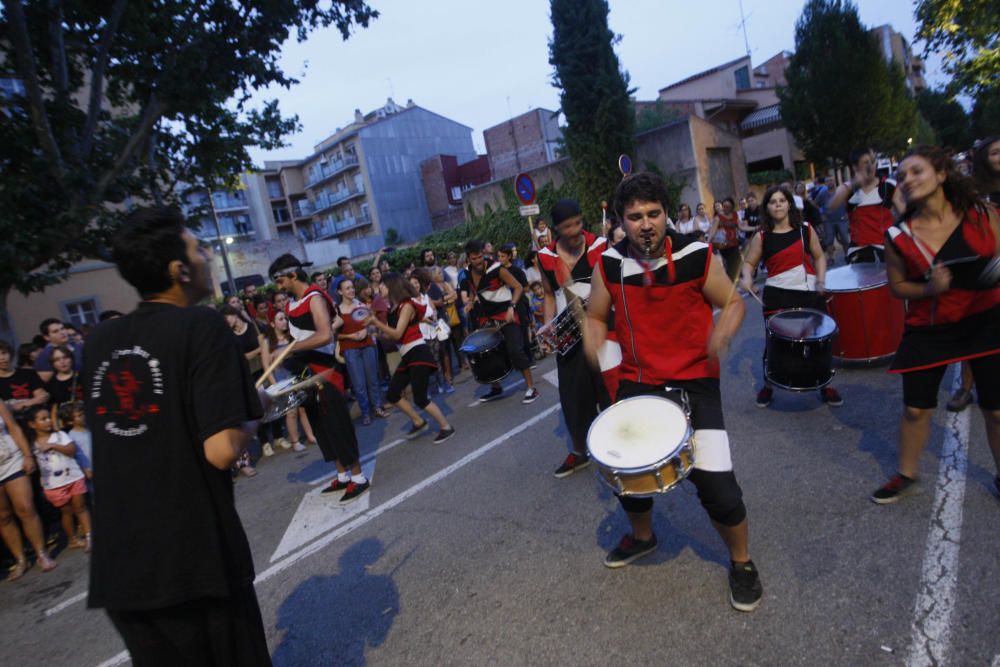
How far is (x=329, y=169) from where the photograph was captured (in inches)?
2245

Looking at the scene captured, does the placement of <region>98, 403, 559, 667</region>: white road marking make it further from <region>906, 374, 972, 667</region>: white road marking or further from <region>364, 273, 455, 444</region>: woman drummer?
<region>906, 374, 972, 667</region>: white road marking

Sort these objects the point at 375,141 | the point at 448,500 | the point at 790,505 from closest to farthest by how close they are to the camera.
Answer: the point at 790,505, the point at 448,500, the point at 375,141

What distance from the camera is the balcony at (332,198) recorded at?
53325mm

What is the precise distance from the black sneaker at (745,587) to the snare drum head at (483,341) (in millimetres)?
4067

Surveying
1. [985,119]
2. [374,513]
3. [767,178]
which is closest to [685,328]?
[374,513]

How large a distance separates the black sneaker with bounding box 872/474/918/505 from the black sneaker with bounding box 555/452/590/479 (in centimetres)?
202

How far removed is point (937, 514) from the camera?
128 inches

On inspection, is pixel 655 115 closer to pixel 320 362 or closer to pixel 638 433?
pixel 320 362

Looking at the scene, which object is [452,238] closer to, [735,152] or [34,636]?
[735,152]

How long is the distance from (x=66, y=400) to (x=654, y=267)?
21.8 feet

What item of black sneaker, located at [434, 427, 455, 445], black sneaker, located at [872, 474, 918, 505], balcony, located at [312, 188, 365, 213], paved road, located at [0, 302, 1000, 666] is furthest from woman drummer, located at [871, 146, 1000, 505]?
balcony, located at [312, 188, 365, 213]

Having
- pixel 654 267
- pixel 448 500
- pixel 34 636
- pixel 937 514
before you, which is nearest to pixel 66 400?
pixel 34 636

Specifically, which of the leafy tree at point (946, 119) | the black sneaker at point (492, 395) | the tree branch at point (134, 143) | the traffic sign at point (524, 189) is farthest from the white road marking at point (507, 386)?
the leafy tree at point (946, 119)

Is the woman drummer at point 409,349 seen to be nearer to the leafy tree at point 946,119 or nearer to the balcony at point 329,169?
the balcony at point 329,169
